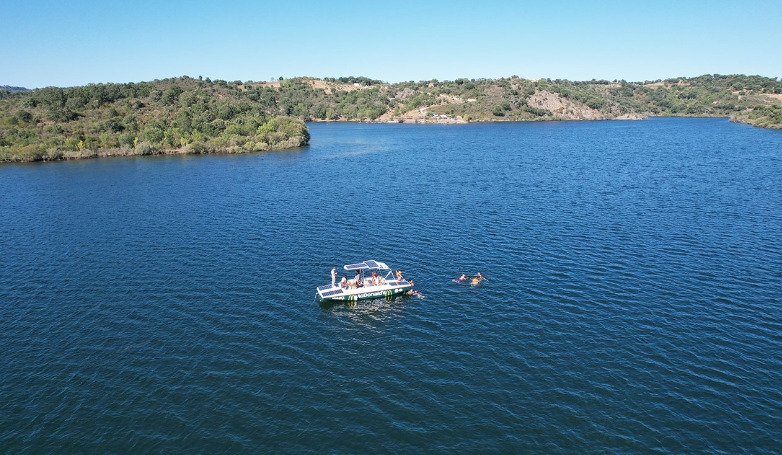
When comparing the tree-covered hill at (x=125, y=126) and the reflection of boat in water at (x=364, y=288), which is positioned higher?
the tree-covered hill at (x=125, y=126)

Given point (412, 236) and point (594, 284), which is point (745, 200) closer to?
point (594, 284)

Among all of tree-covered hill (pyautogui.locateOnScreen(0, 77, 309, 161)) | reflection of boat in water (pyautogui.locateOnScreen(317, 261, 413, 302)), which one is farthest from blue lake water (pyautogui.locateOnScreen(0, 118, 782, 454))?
tree-covered hill (pyautogui.locateOnScreen(0, 77, 309, 161))

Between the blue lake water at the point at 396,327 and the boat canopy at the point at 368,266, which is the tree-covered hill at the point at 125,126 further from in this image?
the boat canopy at the point at 368,266

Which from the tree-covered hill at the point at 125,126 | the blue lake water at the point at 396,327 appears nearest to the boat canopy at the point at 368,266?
the blue lake water at the point at 396,327

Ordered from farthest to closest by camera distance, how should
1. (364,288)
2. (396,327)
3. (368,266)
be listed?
(368,266), (364,288), (396,327)

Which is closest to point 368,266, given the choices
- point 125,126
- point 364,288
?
point 364,288

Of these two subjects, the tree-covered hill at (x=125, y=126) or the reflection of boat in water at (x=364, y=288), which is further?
the tree-covered hill at (x=125, y=126)

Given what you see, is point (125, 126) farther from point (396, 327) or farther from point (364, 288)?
point (396, 327)

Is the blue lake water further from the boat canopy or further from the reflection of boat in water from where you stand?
the boat canopy
